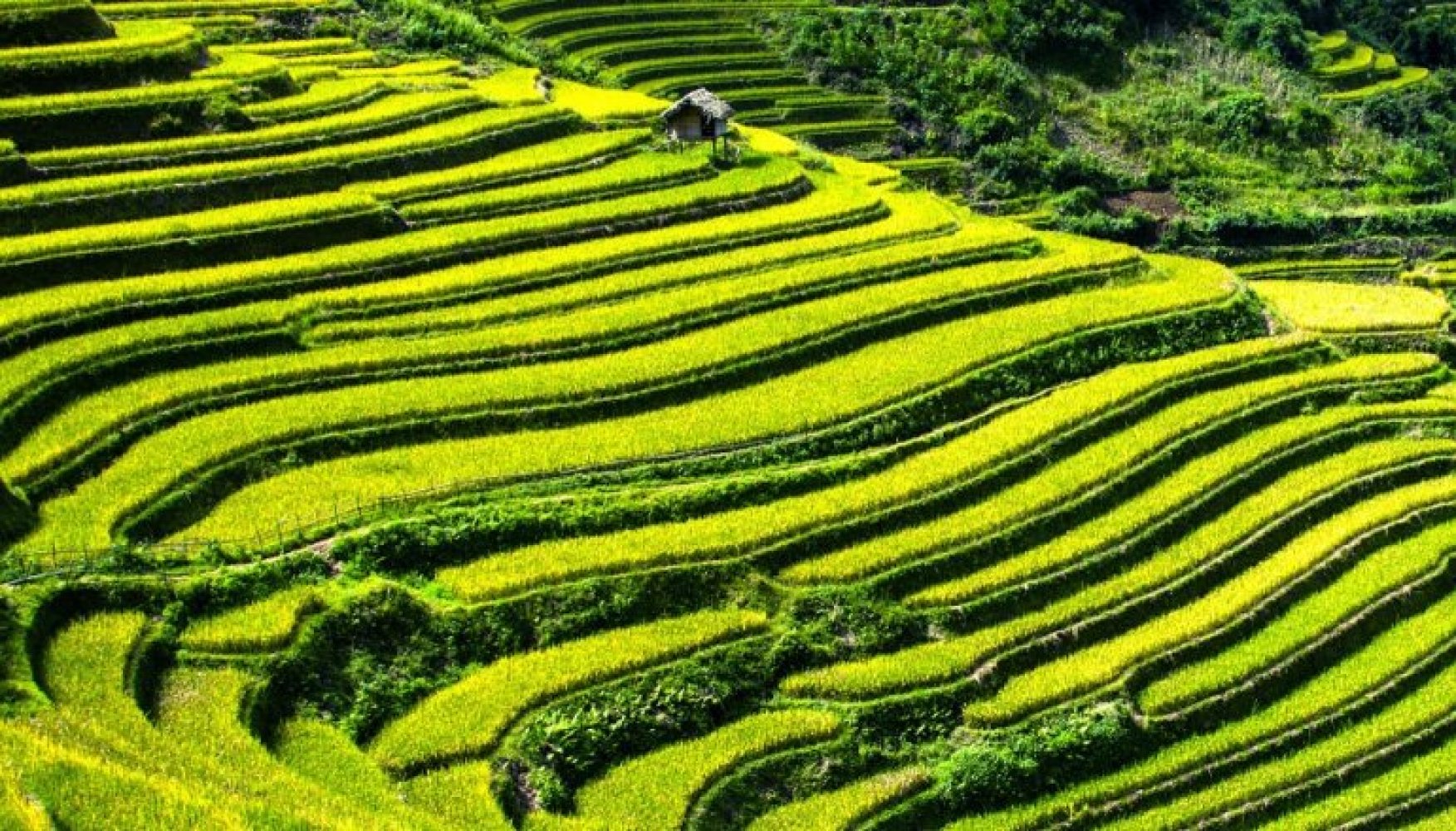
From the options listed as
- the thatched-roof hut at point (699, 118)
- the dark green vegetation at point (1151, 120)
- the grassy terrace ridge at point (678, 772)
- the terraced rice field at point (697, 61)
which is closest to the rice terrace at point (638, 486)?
the grassy terrace ridge at point (678, 772)

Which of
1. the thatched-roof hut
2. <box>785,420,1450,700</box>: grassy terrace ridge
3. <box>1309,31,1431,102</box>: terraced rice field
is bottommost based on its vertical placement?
<box>785,420,1450,700</box>: grassy terrace ridge

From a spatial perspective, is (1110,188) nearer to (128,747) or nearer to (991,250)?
(991,250)

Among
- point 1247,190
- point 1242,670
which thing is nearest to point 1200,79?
point 1247,190

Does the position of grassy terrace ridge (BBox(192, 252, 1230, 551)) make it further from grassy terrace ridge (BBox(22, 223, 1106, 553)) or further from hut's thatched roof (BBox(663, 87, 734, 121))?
hut's thatched roof (BBox(663, 87, 734, 121))

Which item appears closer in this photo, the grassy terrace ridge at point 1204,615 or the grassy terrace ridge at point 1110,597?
the grassy terrace ridge at point 1110,597

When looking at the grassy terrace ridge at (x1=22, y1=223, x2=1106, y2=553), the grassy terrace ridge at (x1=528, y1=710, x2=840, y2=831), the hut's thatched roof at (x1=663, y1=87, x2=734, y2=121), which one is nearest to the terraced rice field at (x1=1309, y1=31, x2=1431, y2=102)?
the grassy terrace ridge at (x1=22, y1=223, x2=1106, y2=553)

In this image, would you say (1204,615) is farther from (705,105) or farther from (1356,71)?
(1356,71)

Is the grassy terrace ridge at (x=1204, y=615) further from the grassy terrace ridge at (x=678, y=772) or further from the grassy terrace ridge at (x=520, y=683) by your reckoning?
the grassy terrace ridge at (x=520, y=683)
